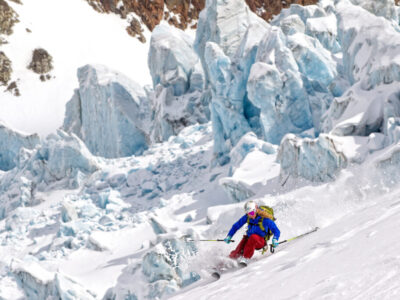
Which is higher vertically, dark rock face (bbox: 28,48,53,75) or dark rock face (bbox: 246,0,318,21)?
dark rock face (bbox: 246,0,318,21)

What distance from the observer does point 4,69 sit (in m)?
48.2

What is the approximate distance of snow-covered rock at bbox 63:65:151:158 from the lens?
2825cm

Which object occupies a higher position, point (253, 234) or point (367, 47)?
point (367, 47)

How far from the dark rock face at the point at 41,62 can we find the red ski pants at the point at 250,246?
45.7m

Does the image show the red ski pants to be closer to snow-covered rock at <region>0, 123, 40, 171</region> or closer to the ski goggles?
the ski goggles

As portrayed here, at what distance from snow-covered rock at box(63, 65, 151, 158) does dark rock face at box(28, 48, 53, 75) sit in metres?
18.9

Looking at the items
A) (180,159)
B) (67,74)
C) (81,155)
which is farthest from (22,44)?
(180,159)

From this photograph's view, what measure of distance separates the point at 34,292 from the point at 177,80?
17.1 metres

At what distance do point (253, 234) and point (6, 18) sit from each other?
5098cm

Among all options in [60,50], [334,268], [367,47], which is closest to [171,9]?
[60,50]

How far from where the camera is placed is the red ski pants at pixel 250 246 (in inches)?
248

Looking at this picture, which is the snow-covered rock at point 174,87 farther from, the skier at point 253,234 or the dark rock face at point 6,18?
the dark rock face at point 6,18

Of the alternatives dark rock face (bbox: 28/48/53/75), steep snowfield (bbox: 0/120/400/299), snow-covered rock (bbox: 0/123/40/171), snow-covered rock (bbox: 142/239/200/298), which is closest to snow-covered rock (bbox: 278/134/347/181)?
steep snowfield (bbox: 0/120/400/299)

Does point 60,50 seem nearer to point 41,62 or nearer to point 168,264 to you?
point 41,62
